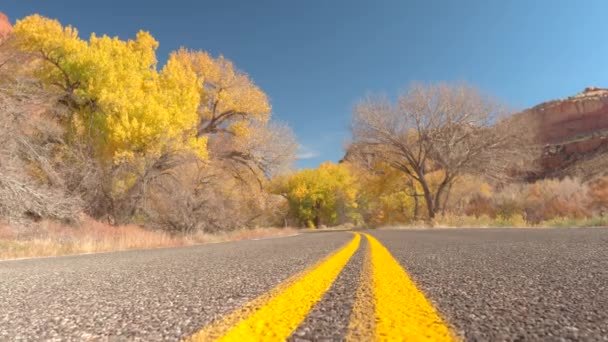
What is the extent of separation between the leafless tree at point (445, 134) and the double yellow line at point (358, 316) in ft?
68.4

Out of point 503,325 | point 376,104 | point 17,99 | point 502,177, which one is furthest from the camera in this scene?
point 376,104

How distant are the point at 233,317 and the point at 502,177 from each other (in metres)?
22.2

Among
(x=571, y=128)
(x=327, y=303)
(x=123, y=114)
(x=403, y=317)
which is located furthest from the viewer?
(x=571, y=128)

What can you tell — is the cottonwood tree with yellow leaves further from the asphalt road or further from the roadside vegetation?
the asphalt road

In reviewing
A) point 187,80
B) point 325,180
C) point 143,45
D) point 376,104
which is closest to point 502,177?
point 376,104

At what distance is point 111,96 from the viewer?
43.1ft

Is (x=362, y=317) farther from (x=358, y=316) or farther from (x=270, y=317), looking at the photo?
(x=270, y=317)

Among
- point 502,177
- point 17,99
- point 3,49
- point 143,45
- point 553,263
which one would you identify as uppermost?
point 143,45

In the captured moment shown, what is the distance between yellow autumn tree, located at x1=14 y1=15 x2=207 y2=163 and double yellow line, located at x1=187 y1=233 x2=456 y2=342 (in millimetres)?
13356

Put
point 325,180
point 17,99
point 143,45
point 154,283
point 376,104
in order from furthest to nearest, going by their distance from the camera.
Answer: point 325,180
point 376,104
point 143,45
point 17,99
point 154,283

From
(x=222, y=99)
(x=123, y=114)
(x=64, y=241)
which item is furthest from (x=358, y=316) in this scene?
(x=222, y=99)

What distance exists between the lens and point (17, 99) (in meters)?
10.7

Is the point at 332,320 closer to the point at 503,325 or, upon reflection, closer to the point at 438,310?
the point at 438,310

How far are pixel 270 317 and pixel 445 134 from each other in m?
22.2
